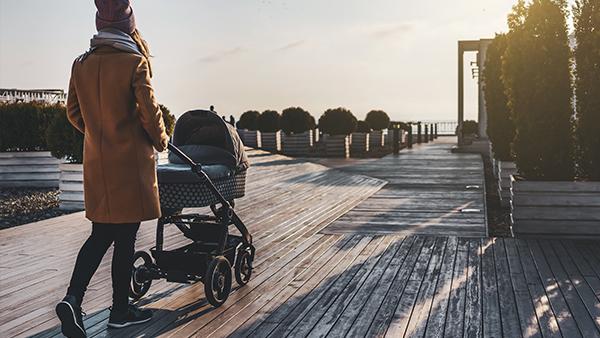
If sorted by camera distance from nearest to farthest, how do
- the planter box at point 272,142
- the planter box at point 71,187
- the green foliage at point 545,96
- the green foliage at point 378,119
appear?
1. the green foliage at point 545,96
2. the planter box at point 71,187
3. the planter box at point 272,142
4. the green foliage at point 378,119

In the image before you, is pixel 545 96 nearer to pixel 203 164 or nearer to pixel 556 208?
pixel 556 208

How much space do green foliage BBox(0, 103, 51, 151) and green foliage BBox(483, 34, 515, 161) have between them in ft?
26.7

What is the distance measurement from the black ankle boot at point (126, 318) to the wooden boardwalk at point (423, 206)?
337 centimetres

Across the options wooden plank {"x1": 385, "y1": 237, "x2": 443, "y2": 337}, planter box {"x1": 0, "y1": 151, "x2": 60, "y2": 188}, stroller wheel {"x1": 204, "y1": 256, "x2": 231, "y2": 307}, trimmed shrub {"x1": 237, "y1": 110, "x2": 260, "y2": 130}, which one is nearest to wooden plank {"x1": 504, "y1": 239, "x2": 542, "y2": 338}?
wooden plank {"x1": 385, "y1": 237, "x2": 443, "y2": 337}

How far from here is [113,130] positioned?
11.4 ft

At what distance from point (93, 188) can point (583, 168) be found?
5.12m

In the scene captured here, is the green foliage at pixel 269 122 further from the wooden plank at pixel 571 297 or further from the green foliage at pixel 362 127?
the wooden plank at pixel 571 297

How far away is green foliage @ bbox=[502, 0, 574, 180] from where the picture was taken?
670 centimetres

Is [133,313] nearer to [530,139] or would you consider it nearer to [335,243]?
[335,243]

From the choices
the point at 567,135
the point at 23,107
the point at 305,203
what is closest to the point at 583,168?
the point at 567,135

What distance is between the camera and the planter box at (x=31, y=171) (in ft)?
→ 39.3

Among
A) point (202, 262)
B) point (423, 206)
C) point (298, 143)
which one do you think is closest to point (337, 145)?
point (298, 143)

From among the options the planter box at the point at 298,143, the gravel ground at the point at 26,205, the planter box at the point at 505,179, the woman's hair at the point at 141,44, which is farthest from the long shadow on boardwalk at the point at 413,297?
the planter box at the point at 298,143

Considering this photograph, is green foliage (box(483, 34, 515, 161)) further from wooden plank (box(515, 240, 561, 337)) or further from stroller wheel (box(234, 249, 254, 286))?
stroller wheel (box(234, 249, 254, 286))
